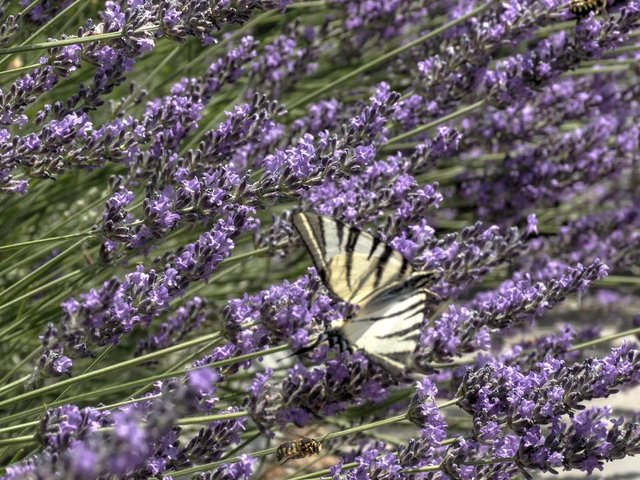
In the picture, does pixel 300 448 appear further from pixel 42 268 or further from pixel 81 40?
pixel 81 40

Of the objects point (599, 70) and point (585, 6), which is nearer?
point (585, 6)

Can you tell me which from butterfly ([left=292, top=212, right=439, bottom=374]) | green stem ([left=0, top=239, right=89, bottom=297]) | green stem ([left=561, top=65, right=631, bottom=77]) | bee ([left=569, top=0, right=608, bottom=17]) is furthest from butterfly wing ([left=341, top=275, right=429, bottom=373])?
green stem ([left=561, top=65, right=631, bottom=77])

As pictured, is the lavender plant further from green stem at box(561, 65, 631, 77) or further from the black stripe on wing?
green stem at box(561, 65, 631, 77)

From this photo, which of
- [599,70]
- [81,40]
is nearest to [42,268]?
[81,40]

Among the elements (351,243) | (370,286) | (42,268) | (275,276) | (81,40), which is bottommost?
(275,276)

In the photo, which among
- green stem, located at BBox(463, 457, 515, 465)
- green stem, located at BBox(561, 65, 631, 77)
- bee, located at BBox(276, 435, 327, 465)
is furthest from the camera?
green stem, located at BBox(561, 65, 631, 77)

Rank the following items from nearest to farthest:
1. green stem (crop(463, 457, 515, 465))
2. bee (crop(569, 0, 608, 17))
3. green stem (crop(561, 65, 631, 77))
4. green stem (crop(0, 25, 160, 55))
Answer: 1. green stem (crop(463, 457, 515, 465))
2. green stem (crop(0, 25, 160, 55))
3. bee (crop(569, 0, 608, 17))
4. green stem (crop(561, 65, 631, 77))

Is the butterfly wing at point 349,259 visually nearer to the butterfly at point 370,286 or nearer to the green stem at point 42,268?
the butterfly at point 370,286

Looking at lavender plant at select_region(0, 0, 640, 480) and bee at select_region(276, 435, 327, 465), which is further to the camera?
bee at select_region(276, 435, 327, 465)
